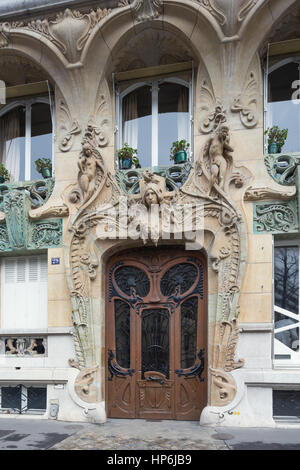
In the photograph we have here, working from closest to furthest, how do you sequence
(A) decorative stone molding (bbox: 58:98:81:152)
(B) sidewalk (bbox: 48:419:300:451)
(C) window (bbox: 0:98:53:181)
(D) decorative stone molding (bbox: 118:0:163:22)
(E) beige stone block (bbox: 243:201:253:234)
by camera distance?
(B) sidewalk (bbox: 48:419:300:451)
(E) beige stone block (bbox: 243:201:253:234)
(D) decorative stone molding (bbox: 118:0:163:22)
(A) decorative stone molding (bbox: 58:98:81:152)
(C) window (bbox: 0:98:53:181)

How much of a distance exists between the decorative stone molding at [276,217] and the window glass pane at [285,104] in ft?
4.27

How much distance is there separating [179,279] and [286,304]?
2.07 meters

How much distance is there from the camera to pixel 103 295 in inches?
371

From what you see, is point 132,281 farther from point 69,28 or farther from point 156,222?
point 69,28

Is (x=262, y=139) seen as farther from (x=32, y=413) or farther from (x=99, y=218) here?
(x=32, y=413)

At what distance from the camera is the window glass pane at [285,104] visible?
9.23 metres

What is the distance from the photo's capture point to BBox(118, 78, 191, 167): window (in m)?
9.88

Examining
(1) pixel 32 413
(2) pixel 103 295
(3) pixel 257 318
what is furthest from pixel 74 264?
(3) pixel 257 318

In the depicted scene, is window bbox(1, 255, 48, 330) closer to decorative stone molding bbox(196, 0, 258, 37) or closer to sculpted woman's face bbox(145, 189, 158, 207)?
sculpted woman's face bbox(145, 189, 158, 207)

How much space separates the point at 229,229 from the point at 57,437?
15.2ft

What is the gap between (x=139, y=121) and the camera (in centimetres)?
1016

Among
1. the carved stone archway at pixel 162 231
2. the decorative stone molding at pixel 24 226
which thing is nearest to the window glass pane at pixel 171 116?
the carved stone archway at pixel 162 231

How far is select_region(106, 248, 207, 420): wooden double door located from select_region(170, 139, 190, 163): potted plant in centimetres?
181

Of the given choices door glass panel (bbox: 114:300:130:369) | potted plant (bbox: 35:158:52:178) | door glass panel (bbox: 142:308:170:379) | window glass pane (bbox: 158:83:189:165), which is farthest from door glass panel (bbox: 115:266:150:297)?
potted plant (bbox: 35:158:52:178)
